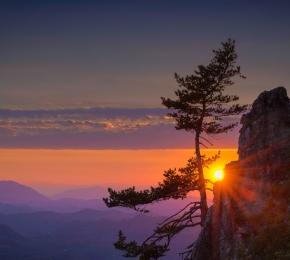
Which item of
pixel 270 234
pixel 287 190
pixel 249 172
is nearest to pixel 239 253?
pixel 270 234

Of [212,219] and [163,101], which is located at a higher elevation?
[163,101]

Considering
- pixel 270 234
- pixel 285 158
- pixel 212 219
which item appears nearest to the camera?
pixel 270 234

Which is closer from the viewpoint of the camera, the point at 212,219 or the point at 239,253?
→ the point at 239,253

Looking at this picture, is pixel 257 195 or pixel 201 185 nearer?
pixel 257 195

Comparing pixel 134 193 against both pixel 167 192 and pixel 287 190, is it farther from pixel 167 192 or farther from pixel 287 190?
pixel 287 190

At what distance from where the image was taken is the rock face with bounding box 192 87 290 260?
988 inches

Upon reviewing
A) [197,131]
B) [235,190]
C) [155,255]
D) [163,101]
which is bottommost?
[155,255]

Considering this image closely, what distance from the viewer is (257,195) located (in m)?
29.0

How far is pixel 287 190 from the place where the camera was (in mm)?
26859

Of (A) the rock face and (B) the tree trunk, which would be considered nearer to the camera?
(A) the rock face

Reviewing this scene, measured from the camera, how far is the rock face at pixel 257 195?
25.1m

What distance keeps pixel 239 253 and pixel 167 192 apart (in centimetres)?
1225

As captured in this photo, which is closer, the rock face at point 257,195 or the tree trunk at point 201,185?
the rock face at point 257,195

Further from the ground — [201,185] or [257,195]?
[201,185]
